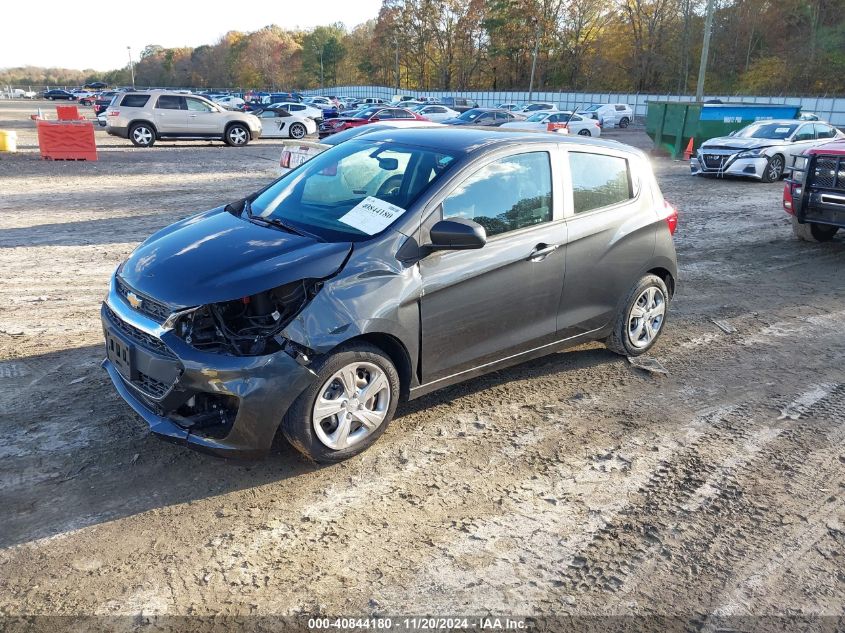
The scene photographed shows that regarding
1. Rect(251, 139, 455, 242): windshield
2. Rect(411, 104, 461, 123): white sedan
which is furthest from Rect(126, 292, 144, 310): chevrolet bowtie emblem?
Rect(411, 104, 461, 123): white sedan

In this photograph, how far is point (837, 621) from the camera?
281cm

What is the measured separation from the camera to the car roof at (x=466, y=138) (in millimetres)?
A: 4387

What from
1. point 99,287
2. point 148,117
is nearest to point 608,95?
point 148,117

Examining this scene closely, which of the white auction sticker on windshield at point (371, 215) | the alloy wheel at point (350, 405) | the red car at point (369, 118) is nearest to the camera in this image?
the alloy wheel at point (350, 405)

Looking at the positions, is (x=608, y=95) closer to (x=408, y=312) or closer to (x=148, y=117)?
(x=148, y=117)

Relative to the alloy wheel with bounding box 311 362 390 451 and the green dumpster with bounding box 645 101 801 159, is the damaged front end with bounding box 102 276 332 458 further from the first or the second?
the green dumpster with bounding box 645 101 801 159

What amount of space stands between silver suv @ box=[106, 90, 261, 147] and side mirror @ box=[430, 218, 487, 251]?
21.0 m

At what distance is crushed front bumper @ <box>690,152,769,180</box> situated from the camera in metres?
16.5

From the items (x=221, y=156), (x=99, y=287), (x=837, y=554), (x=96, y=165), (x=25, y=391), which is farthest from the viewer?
(x=221, y=156)

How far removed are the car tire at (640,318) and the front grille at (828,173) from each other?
5.23 m

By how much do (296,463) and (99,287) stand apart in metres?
A: 4.26

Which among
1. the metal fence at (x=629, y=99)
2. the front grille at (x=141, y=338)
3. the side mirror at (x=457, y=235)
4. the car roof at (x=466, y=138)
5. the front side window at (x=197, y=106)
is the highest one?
the metal fence at (x=629, y=99)

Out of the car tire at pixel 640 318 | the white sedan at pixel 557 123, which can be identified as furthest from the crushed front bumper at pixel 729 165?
the car tire at pixel 640 318

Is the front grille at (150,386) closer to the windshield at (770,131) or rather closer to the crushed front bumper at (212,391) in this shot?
the crushed front bumper at (212,391)
